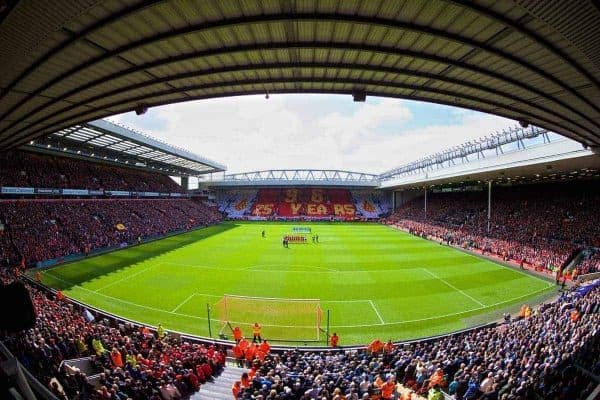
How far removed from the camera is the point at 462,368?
28.6 feet

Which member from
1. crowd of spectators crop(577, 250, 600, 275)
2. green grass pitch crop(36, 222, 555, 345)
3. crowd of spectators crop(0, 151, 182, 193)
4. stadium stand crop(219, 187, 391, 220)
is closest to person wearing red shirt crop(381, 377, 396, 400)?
green grass pitch crop(36, 222, 555, 345)

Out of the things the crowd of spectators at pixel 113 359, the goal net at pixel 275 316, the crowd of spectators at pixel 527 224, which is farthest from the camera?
the crowd of spectators at pixel 527 224

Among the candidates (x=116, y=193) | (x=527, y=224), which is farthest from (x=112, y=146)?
(x=527, y=224)

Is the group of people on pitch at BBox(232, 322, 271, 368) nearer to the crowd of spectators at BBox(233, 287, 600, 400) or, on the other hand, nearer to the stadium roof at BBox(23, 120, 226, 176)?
the crowd of spectators at BBox(233, 287, 600, 400)

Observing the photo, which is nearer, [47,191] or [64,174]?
[47,191]

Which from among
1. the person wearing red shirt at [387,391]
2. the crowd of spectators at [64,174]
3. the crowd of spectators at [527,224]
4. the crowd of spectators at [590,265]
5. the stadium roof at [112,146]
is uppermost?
the stadium roof at [112,146]

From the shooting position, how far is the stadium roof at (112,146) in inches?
1094

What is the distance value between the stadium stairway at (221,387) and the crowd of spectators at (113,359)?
7.8 inches

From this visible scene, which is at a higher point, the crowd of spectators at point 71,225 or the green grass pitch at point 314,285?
the crowd of spectators at point 71,225

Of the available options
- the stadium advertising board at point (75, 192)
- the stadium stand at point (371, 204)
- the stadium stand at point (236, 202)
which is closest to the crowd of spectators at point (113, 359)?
the stadium advertising board at point (75, 192)

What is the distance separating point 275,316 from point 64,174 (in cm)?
3247

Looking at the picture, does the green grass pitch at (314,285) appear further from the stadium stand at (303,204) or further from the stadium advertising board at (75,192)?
the stadium stand at (303,204)

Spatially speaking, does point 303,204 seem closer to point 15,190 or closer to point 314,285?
point 15,190

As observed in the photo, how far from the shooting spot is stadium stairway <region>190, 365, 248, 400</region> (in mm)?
8789
